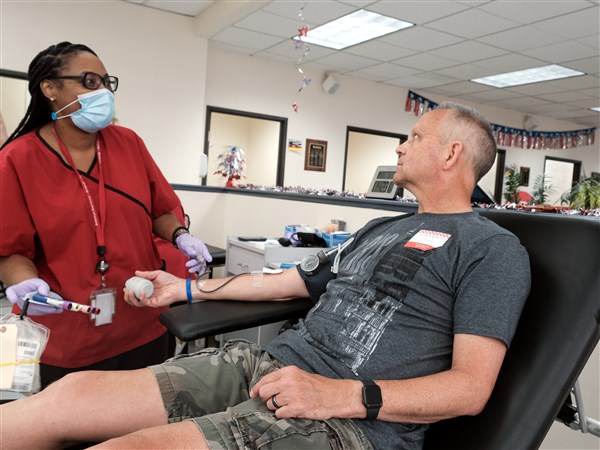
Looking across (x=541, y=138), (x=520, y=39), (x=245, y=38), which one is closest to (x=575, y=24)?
(x=520, y=39)

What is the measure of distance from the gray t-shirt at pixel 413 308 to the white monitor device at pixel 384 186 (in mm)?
1249

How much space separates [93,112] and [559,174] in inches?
387

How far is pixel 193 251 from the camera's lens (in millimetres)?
1498

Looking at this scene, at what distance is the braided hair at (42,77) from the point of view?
1.32m

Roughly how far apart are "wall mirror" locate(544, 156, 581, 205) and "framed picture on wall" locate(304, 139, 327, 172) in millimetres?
4588

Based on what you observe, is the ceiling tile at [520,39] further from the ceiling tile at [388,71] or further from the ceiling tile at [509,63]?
the ceiling tile at [388,71]

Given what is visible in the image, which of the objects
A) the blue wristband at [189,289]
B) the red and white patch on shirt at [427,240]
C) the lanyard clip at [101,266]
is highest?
the red and white patch on shirt at [427,240]

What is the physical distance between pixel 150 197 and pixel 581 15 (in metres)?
3.94

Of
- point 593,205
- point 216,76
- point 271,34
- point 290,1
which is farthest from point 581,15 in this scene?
point 216,76

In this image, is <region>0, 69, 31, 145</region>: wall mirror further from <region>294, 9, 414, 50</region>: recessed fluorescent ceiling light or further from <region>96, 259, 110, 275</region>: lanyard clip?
<region>96, 259, 110, 275</region>: lanyard clip

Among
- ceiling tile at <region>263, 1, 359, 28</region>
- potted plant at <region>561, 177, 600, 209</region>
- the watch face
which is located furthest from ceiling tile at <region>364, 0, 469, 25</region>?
the watch face

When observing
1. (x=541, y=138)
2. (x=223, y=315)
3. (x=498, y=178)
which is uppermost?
(x=541, y=138)

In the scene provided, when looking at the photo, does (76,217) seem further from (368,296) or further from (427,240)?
(427,240)

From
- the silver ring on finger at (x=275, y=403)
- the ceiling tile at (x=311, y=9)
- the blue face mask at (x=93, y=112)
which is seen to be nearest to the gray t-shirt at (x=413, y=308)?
the silver ring on finger at (x=275, y=403)
